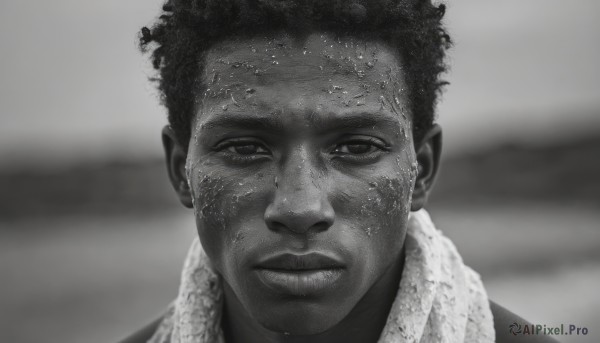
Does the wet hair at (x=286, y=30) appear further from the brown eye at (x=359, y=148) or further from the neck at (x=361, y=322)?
the neck at (x=361, y=322)

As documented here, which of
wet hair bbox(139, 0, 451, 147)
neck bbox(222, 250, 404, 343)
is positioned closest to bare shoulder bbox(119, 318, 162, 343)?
neck bbox(222, 250, 404, 343)

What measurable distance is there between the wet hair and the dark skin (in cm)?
5

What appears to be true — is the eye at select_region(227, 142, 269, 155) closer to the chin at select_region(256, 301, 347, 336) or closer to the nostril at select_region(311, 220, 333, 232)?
the nostril at select_region(311, 220, 333, 232)

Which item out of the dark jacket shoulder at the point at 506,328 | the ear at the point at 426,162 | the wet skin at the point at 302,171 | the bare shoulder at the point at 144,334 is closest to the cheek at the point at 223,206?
the wet skin at the point at 302,171

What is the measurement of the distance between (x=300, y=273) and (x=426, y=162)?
0.80m

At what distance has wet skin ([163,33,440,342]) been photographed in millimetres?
2197

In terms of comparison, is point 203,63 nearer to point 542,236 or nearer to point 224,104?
point 224,104

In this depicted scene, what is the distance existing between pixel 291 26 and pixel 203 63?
1.14 feet

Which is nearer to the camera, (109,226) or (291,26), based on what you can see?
(291,26)

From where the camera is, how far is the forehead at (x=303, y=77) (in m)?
2.28

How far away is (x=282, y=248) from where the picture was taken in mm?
2176

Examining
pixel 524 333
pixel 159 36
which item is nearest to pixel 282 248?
pixel 159 36

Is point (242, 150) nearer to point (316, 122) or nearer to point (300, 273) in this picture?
point (316, 122)

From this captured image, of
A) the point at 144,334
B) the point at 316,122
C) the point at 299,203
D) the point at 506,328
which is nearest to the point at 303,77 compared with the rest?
the point at 316,122
